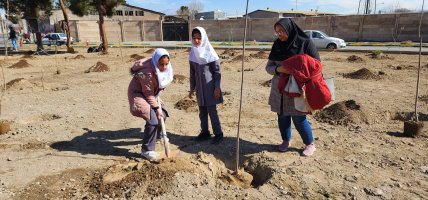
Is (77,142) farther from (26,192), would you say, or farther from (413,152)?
(413,152)

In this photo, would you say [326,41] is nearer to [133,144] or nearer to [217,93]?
[217,93]

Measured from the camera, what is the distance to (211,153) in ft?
12.9

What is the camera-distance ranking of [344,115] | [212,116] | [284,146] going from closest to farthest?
[284,146] → [212,116] → [344,115]

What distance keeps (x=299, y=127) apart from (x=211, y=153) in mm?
1041

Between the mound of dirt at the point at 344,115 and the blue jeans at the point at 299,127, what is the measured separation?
1313mm

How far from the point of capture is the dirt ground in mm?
2996

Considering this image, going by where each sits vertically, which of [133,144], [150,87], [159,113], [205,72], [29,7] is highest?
[29,7]

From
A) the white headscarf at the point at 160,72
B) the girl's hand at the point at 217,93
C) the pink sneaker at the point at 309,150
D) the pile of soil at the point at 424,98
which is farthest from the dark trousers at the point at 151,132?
the pile of soil at the point at 424,98

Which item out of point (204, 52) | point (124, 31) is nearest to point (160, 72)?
point (204, 52)

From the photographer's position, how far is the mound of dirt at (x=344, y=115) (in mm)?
4795

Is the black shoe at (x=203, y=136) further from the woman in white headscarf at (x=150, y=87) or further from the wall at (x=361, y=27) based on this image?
the wall at (x=361, y=27)

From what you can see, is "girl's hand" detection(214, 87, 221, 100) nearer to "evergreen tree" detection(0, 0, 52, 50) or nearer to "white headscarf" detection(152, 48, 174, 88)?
"white headscarf" detection(152, 48, 174, 88)

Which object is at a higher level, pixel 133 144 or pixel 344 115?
pixel 344 115

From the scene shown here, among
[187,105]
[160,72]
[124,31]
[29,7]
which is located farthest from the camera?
[124,31]
